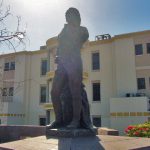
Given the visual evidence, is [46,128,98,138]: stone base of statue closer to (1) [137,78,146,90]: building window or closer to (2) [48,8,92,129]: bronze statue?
(2) [48,8,92,129]: bronze statue

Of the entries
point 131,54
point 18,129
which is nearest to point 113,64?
point 131,54

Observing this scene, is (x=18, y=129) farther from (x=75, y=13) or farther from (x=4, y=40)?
(x=75, y=13)

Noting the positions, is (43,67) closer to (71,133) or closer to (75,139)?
(71,133)

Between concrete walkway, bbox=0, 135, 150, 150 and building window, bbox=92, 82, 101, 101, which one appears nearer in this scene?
concrete walkway, bbox=0, 135, 150, 150

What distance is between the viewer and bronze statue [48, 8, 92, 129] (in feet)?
16.3

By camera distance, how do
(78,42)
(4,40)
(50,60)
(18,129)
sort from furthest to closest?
(50,60), (18,129), (4,40), (78,42)

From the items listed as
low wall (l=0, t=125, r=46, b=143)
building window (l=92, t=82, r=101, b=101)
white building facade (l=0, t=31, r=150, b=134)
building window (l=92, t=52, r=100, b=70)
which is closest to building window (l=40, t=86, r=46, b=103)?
white building facade (l=0, t=31, r=150, b=134)

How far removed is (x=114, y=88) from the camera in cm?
2208

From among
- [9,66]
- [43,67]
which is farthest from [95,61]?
[9,66]

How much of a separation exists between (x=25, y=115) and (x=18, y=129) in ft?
52.2

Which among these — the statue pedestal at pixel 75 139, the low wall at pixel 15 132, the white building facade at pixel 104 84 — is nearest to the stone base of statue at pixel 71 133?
the statue pedestal at pixel 75 139

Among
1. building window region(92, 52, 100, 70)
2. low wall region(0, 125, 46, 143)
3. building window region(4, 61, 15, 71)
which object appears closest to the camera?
low wall region(0, 125, 46, 143)

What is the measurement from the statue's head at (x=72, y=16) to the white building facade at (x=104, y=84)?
13666 millimetres

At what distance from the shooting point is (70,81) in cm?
500
